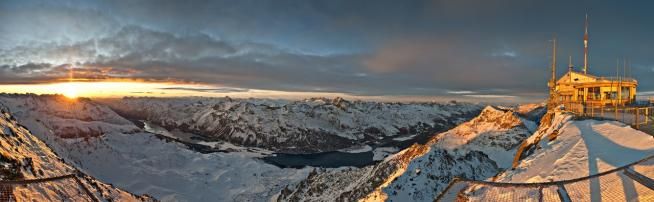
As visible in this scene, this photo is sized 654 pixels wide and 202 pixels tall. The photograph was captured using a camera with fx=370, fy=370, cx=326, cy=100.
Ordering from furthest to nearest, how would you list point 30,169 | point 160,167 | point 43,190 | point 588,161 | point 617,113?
point 160,167
point 617,113
point 30,169
point 43,190
point 588,161

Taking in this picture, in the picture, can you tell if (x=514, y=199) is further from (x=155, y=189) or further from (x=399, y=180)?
A: (x=155, y=189)

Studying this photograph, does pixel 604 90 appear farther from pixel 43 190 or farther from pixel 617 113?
pixel 43 190

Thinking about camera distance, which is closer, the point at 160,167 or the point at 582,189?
the point at 582,189

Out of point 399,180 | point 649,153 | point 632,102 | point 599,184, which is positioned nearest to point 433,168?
point 399,180

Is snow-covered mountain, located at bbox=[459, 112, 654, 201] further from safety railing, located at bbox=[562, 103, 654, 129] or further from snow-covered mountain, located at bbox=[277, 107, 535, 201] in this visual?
snow-covered mountain, located at bbox=[277, 107, 535, 201]

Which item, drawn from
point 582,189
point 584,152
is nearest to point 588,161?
point 584,152

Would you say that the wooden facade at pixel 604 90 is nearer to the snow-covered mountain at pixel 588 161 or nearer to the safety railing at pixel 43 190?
the snow-covered mountain at pixel 588 161
